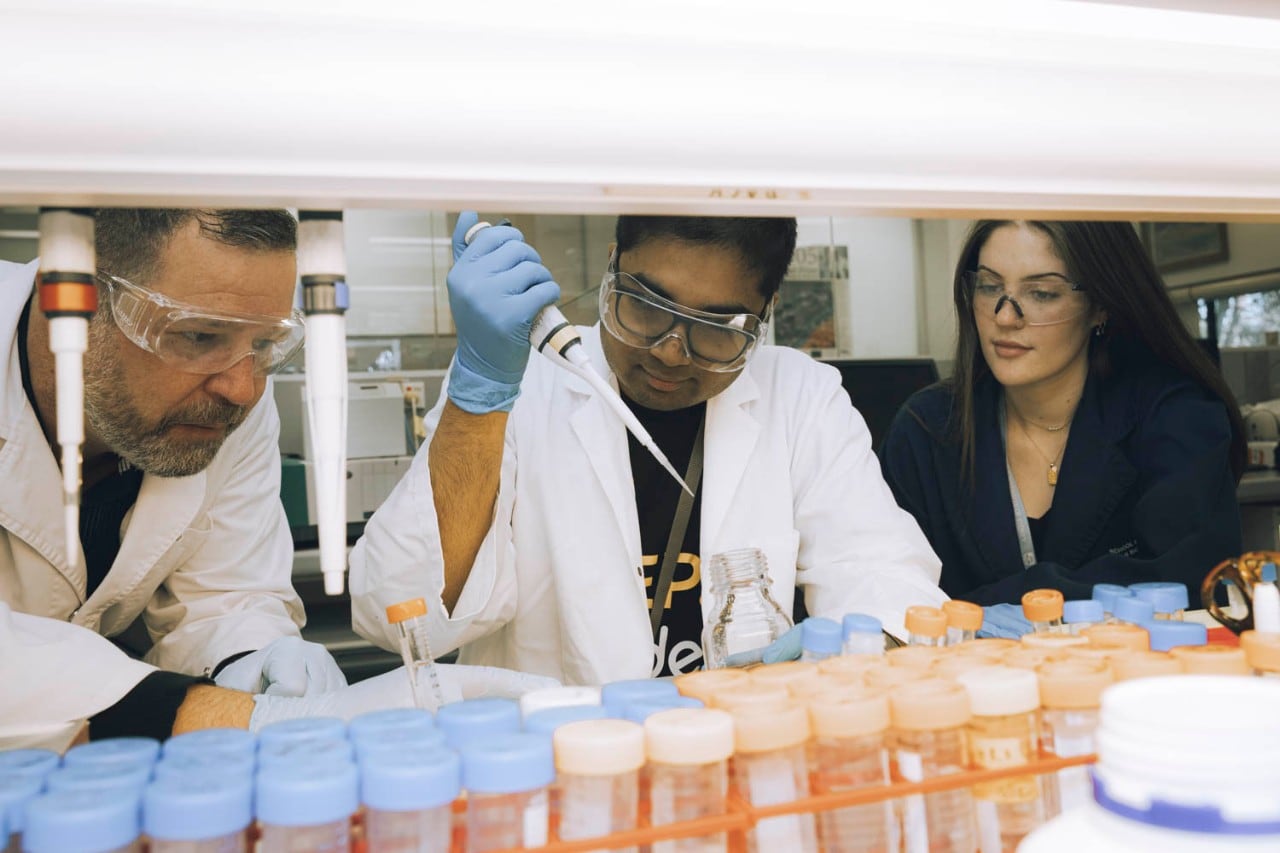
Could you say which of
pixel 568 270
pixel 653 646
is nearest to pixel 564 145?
pixel 653 646

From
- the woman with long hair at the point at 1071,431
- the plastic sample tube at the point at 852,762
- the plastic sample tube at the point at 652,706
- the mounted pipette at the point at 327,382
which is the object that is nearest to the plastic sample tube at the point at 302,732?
the mounted pipette at the point at 327,382

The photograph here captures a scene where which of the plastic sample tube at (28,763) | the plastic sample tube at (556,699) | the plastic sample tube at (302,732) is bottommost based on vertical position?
the plastic sample tube at (556,699)

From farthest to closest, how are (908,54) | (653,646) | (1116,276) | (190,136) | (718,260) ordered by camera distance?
(1116,276), (653,646), (718,260), (908,54), (190,136)

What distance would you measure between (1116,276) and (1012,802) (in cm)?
171

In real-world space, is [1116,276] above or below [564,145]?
above

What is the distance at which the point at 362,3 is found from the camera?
58 cm

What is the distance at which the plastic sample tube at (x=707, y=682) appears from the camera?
0.73 meters

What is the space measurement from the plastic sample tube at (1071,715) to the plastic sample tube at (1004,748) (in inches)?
0.5

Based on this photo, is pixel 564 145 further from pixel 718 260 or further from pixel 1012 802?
pixel 718 260

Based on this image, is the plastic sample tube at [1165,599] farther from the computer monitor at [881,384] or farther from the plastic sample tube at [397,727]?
the computer monitor at [881,384]

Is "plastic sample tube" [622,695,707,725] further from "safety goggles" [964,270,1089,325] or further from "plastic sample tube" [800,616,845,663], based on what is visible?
"safety goggles" [964,270,1089,325]

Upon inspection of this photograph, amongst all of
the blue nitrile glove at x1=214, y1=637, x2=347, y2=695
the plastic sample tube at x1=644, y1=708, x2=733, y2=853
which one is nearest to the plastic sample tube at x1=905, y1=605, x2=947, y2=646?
the plastic sample tube at x1=644, y1=708, x2=733, y2=853

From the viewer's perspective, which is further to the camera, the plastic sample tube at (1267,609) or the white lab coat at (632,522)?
the white lab coat at (632,522)

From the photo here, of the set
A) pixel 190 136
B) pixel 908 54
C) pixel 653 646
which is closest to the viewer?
pixel 190 136
